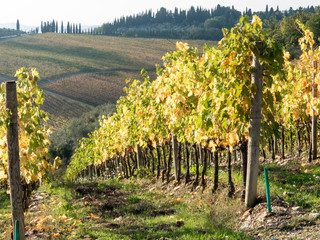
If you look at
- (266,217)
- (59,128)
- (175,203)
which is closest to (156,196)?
(175,203)

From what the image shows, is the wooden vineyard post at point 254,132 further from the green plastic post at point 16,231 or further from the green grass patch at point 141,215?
the green plastic post at point 16,231

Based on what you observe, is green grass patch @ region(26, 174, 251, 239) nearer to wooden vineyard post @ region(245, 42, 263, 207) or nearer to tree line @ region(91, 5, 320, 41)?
wooden vineyard post @ region(245, 42, 263, 207)

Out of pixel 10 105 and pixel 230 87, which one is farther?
pixel 230 87

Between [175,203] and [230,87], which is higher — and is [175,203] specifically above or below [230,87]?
below

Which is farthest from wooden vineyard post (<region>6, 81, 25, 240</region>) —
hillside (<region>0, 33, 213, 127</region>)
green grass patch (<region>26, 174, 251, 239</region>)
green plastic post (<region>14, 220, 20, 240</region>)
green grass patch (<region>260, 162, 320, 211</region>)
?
hillside (<region>0, 33, 213, 127</region>)

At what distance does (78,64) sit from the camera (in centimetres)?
8275

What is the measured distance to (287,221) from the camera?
196 inches

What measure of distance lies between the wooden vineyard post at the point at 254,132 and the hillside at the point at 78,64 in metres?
48.0

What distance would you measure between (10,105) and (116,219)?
10.3 feet

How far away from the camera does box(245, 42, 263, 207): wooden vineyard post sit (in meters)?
5.64

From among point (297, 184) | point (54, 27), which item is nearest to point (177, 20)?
point (54, 27)

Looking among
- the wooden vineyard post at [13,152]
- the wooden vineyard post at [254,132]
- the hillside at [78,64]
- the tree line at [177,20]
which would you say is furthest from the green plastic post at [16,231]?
the tree line at [177,20]

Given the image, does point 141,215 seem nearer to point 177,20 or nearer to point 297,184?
point 297,184

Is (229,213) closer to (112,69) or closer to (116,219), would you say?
(116,219)
